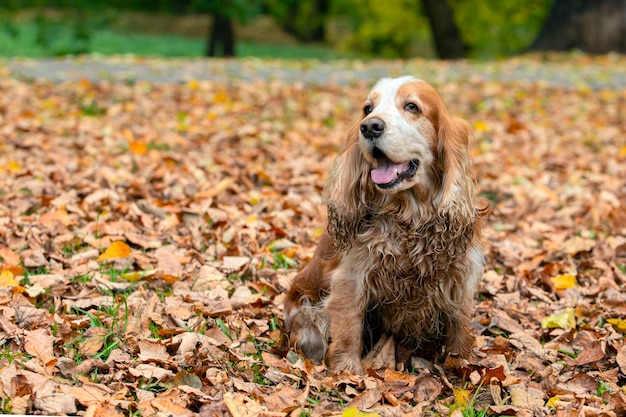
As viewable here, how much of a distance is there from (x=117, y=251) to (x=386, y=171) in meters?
2.01

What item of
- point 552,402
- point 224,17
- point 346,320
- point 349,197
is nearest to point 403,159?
point 349,197

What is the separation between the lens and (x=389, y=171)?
11.6ft

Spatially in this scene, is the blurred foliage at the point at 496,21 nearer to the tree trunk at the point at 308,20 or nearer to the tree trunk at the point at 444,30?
the tree trunk at the point at 444,30

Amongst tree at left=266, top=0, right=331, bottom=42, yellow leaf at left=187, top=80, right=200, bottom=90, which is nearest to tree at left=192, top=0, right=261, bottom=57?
yellow leaf at left=187, top=80, right=200, bottom=90

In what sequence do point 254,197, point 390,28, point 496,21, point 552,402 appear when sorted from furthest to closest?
point 390,28 < point 496,21 < point 254,197 < point 552,402

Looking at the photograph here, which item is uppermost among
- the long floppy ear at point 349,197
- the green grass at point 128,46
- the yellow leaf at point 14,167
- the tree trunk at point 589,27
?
the tree trunk at point 589,27

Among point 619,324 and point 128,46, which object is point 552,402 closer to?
point 619,324

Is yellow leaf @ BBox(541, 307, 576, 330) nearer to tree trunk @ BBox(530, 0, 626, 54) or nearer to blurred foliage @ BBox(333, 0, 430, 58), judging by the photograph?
tree trunk @ BBox(530, 0, 626, 54)

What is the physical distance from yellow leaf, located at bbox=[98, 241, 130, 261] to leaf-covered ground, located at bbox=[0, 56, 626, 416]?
11 millimetres

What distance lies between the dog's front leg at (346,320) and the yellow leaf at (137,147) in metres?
4.63

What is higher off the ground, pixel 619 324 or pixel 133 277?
pixel 619 324

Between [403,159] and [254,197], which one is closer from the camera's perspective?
[403,159]

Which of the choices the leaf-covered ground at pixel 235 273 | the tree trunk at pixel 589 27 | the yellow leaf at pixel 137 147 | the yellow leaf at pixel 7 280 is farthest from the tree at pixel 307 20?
the yellow leaf at pixel 7 280

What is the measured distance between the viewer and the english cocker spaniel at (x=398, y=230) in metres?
3.56
